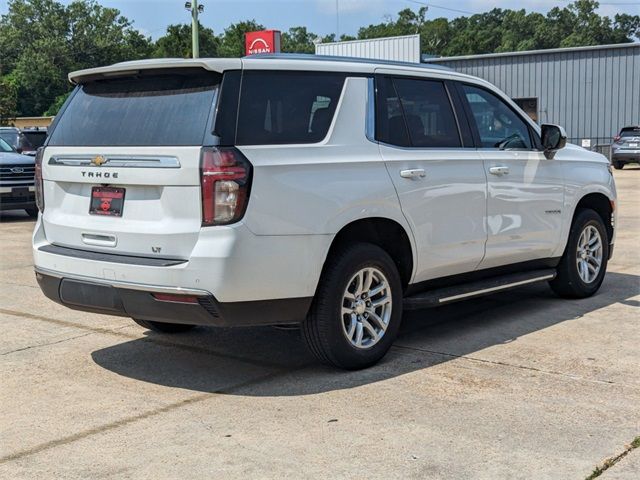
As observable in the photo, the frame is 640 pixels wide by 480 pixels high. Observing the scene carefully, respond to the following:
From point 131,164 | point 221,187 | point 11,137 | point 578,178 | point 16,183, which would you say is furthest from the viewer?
point 11,137

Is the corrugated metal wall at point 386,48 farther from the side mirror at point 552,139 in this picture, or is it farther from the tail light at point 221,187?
the tail light at point 221,187

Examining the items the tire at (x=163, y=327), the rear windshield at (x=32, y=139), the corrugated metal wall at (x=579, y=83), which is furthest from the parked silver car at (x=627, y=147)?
the tire at (x=163, y=327)

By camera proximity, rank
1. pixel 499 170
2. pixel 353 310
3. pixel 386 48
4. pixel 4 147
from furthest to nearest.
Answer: pixel 386 48
pixel 4 147
pixel 499 170
pixel 353 310

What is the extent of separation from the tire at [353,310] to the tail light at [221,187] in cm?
79

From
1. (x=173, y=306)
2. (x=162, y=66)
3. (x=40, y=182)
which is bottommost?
(x=173, y=306)

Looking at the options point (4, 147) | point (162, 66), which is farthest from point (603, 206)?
point (4, 147)

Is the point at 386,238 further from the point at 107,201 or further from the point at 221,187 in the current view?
the point at 107,201

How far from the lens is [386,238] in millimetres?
5828

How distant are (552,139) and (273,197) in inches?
123

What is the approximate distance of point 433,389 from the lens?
5113mm

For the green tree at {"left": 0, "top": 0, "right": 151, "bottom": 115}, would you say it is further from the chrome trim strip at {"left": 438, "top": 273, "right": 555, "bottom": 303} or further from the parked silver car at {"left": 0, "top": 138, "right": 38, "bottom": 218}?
the chrome trim strip at {"left": 438, "top": 273, "right": 555, "bottom": 303}

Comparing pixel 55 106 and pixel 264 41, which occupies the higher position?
pixel 55 106

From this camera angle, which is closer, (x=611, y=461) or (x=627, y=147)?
(x=611, y=461)

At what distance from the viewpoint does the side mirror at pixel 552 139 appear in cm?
705
